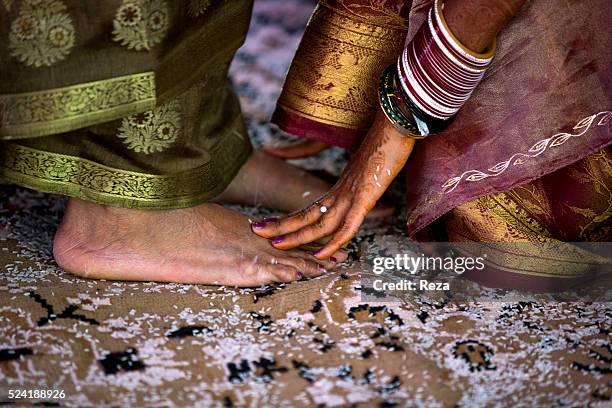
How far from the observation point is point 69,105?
4.01 ft

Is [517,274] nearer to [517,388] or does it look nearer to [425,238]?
[425,238]

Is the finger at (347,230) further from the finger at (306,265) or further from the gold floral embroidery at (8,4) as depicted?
the gold floral embroidery at (8,4)

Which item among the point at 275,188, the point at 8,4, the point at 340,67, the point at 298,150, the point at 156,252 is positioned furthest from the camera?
the point at 298,150

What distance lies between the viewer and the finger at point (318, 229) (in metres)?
1.45

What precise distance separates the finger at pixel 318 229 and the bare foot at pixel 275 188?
286 mm

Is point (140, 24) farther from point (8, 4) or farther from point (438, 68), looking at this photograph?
point (438, 68)

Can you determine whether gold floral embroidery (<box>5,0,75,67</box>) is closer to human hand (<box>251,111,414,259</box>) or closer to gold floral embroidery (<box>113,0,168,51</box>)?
gold floral embroidery (<box>113,0,168,51</box>)

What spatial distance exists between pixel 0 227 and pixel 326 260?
698mm

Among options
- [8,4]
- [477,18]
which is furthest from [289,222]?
[8,4]

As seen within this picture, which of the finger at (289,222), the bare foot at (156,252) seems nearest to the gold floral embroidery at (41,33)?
the bare foot at (156,252)

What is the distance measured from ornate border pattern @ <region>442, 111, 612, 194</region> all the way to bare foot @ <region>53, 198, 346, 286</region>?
32 cm

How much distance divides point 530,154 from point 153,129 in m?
0.68

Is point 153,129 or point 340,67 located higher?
point 340,67

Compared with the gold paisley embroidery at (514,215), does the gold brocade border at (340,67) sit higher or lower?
higher
